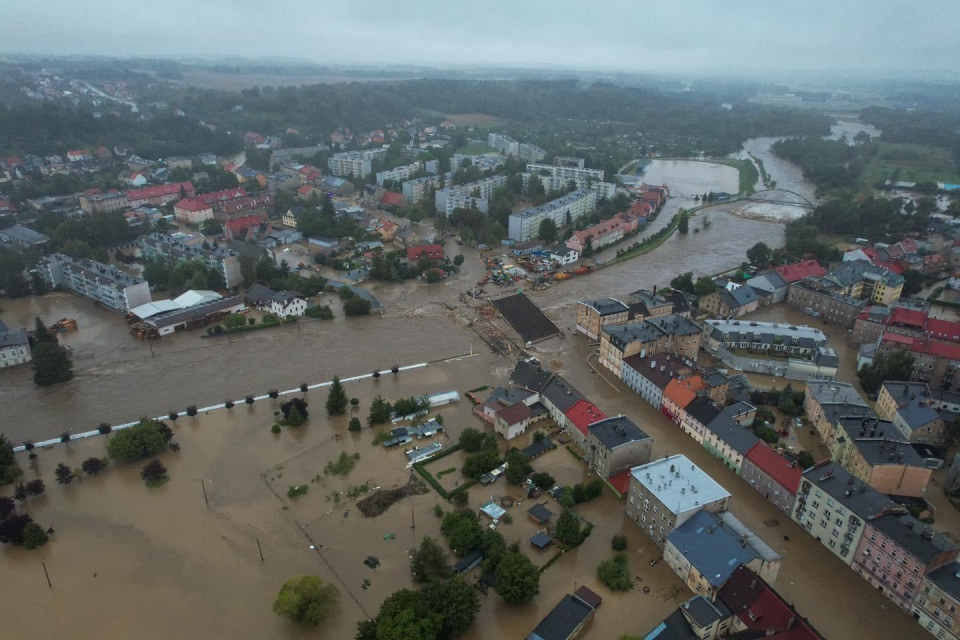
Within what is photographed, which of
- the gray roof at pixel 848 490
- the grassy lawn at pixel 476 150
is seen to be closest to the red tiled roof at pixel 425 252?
the gray roof at pixel 848 490

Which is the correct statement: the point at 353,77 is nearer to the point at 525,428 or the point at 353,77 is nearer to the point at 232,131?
the point at 232,131

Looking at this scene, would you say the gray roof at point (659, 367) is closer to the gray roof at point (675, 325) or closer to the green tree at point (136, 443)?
the gray roof at point (675, 325)

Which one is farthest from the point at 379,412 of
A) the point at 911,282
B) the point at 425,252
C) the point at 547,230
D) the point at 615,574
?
the point at 911,282

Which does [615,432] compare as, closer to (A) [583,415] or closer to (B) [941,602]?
(A) [583,415]

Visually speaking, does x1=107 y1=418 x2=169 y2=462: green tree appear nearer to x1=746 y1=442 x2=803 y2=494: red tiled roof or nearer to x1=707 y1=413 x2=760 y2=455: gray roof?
x1=707 y1=413 x2=760 y2=455: gray roof

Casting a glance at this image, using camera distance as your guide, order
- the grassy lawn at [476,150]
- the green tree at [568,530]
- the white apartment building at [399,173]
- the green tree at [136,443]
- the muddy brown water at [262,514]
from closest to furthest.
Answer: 1. the muddy brown water at [262,514]
2. the green tree at [568,530]
3. the green tree at [136,443]
4. the white apartment building at [399,173]
5. the grassy lawn at [476,150]

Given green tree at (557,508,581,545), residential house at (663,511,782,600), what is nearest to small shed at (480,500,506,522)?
green tree at (557,508,581,545)
